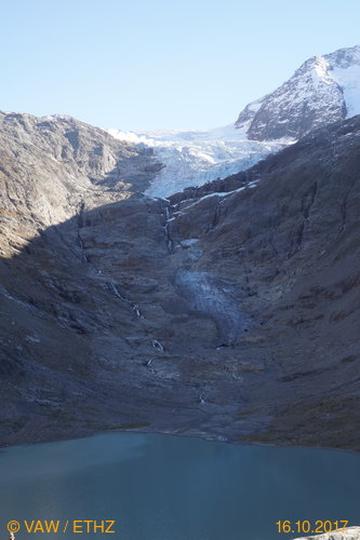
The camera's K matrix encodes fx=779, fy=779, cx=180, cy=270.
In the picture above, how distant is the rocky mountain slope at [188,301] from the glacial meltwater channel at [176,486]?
5549 mm

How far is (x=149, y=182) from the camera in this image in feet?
534

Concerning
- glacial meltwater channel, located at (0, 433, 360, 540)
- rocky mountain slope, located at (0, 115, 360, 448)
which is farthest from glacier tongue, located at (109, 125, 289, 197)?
glacial meltwater channel, located at (0, 433, 360, 540)

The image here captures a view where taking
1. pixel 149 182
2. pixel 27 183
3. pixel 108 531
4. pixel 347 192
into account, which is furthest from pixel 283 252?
pixel 108 531

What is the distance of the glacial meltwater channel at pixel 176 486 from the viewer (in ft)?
122

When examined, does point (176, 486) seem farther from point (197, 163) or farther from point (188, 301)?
point (197, 163)

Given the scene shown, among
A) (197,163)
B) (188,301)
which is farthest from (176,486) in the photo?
(197,163)

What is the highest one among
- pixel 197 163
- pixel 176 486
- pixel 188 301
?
pixel 197 163

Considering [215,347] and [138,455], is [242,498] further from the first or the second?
[215,347]

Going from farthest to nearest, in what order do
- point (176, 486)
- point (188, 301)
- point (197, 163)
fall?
point (197, 163) < point (188, 301) < point (176, 486)

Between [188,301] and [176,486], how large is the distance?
201ft

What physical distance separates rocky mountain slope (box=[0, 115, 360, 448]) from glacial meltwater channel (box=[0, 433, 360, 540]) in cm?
555

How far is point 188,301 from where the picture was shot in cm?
10681

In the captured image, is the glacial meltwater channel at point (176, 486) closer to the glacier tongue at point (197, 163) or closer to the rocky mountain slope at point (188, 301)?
the rocky mountain slope at point (188, 301)

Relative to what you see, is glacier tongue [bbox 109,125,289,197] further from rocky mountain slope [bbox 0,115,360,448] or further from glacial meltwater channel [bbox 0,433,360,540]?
glacial meltwater channel [bbox 0,433,360,540]
